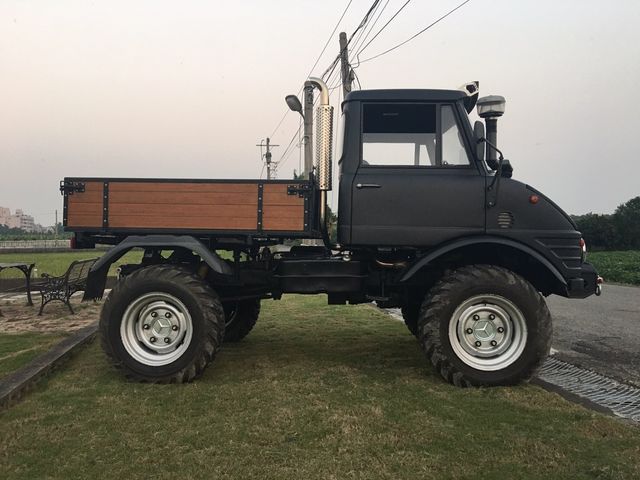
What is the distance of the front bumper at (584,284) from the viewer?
432 cm

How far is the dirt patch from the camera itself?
666 centimetres

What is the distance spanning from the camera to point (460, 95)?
14.9 ft

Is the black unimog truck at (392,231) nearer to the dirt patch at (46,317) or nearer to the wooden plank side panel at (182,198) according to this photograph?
the wooden plank side panel at (182,198)

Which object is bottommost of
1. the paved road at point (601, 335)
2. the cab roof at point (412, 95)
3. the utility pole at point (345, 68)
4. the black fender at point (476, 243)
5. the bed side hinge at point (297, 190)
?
the paved road at point (601, 335)

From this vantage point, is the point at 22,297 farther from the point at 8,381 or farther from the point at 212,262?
the point at 212,262


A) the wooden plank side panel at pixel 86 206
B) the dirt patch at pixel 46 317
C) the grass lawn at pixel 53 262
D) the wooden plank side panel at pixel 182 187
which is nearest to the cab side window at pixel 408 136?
the wooden plank side panel at pixel 182 187

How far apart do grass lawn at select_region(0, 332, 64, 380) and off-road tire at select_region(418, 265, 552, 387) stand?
3.83 m

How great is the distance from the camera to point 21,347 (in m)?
5.43

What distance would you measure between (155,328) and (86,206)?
1.29 meters

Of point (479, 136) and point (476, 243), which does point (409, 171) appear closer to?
point (479, 136)

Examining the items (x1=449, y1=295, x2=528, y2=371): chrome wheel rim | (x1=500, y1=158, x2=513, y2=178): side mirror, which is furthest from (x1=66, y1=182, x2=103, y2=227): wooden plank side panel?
(x1=500, y1=158, x2=513, y2=178): side mirror

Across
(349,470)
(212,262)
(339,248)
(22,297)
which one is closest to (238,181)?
(212,262)

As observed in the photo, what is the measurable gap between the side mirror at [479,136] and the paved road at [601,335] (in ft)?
8.34

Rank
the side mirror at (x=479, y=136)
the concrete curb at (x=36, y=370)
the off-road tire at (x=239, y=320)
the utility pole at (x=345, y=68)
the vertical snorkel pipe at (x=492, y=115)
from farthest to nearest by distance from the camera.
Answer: the utility pole at (x=345, y=68), the off-road tire at (x=239, y=320), the side mirror at (x=479, y=136), the vertical snorkel pipe at (x=492, y=115), the concrete curb at (x=36, y=370)
